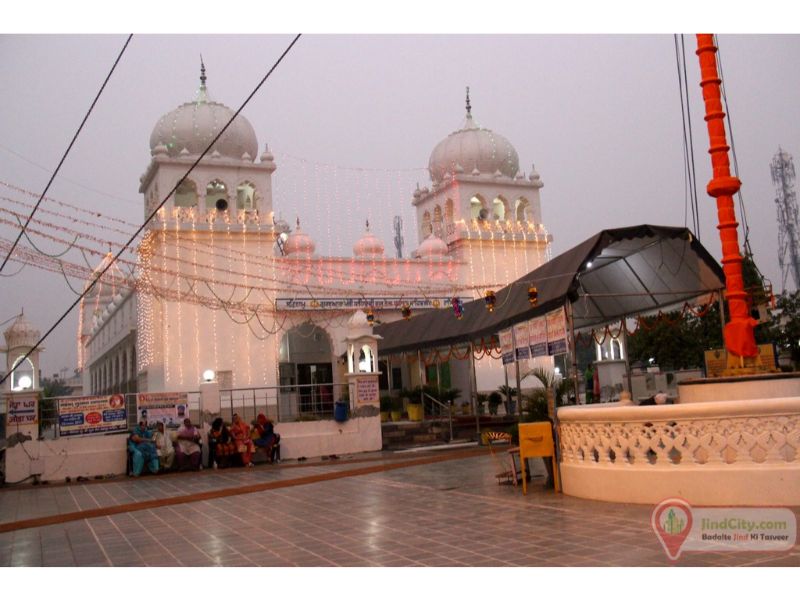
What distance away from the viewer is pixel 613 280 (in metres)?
16.9

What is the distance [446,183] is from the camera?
31.3 m

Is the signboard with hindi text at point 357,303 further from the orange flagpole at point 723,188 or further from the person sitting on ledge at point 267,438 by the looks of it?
the orange flagpole at point 723,188

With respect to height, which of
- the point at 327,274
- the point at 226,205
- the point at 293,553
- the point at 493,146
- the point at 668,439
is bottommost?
the point at 293,553

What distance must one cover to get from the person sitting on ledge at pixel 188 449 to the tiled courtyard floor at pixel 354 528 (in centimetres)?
325

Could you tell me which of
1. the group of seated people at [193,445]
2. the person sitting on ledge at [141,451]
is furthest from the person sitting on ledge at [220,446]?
the person sitting on ledge at [141,451]

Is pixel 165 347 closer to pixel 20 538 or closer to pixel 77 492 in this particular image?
pixel 77 492

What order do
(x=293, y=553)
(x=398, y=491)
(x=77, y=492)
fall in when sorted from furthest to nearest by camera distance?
(x=77, y=492)
(x=398, y=491)
(x=293, y=553)

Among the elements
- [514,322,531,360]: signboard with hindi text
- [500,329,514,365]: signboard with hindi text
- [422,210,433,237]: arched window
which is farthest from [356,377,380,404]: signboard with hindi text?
[422,210,433,237]: arched window

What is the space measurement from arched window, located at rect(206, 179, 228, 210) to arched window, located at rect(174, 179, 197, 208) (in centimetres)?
48

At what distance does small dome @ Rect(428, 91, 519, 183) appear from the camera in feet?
105

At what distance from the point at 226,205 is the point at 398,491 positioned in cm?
1928

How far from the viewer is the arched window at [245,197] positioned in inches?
1128

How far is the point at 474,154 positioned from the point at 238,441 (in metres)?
18.4

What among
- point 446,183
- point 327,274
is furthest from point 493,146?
point 327,274
